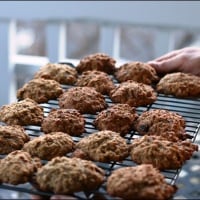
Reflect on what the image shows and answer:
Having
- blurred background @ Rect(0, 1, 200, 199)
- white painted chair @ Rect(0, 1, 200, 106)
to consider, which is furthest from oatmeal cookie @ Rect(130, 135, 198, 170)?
white painted chair @ Rect(0, 1, 200, 106)

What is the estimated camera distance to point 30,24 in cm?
408

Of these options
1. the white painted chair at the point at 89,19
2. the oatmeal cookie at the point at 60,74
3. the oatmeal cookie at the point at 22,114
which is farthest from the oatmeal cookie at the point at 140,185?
the white painted chair at the point at 89,19

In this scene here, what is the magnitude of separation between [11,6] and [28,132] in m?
1.30

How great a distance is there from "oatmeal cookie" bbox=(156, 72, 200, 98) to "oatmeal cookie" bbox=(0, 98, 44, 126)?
0.37 metres

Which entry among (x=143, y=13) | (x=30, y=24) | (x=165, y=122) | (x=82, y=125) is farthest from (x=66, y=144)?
(x=30, y=24)

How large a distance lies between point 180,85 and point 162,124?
0.93 ft

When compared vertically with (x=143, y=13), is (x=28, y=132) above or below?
below

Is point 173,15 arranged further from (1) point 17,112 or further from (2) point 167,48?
(1) point 17,112

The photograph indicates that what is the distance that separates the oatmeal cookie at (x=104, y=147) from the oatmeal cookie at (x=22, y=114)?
0.18 meters

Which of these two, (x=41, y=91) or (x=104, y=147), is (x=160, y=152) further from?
(x=41, y=91)

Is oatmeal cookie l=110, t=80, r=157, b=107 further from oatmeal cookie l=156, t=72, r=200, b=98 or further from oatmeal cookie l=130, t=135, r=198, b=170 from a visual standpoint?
oatmeal cookie l=130, t=135, r=198, b=170

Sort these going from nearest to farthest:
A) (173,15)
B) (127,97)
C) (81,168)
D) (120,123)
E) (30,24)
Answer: (81,168) < (120,123) < (127,97) < (173,15) < (30,24)

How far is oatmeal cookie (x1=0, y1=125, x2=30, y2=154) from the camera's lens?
51.4 inches

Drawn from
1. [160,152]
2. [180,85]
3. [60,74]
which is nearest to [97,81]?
[60,74]
